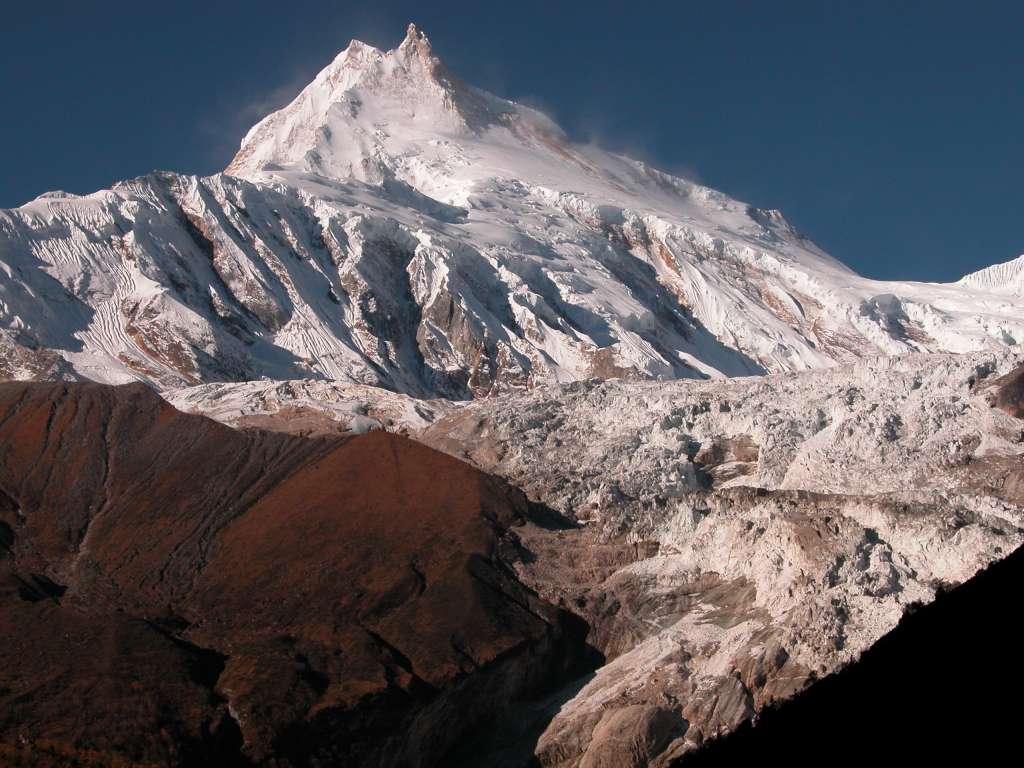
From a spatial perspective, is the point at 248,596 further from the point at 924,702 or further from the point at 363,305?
the point at 363,305

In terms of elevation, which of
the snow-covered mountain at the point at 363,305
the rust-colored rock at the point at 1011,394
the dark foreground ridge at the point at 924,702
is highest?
the snow-covered mountain at the point at 363,305

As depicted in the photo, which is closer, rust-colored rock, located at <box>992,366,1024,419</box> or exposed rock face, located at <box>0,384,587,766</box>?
exposed rock face, located at <box>0,384,587,766</box>

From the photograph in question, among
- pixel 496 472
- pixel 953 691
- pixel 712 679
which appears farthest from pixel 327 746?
pixel 953 691

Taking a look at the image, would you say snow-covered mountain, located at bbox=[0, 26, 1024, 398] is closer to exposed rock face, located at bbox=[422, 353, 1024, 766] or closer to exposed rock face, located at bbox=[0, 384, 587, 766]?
exposed rock face, located at bbox=[0, 384, 587, 766]

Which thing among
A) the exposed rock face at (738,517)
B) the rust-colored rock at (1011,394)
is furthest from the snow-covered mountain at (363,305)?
the rust-colored rock at (1011,394)

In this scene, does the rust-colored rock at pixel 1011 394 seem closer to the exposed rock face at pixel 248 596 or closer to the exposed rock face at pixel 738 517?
the exposed rock face at pixel 738 517

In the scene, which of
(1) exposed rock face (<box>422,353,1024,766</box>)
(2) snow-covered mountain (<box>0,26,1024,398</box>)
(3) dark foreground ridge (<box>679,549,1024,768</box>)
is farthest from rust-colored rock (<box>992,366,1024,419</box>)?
(3) dark foreground ridge (<box>679,549,1024,768</box>)

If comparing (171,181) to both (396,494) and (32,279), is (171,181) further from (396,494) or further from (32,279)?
(396,494)
